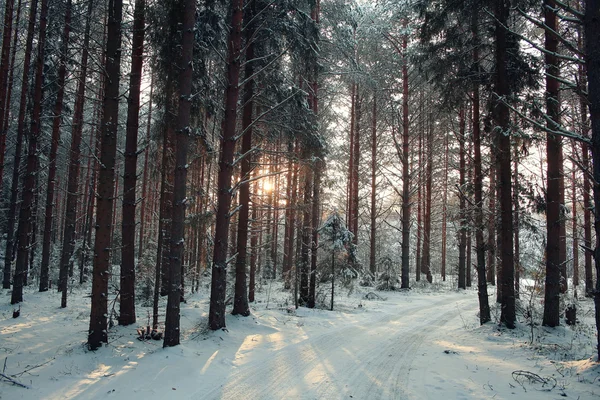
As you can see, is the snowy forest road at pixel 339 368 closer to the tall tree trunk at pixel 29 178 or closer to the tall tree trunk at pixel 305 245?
the tall tree trunk at pixel 305 245

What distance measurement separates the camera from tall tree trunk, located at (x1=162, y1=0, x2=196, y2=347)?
7086 mm

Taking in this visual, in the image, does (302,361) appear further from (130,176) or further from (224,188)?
(130,176)

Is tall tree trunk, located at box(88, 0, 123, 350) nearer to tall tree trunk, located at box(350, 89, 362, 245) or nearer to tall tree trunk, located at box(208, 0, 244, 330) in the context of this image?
tall tree trunk, located at box(208, 0, 244, 330)

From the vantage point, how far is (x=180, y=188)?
7148mm

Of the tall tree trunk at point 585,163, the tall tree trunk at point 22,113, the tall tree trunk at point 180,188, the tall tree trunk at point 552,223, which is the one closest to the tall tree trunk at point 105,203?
the tall tree trunk at point 180,188

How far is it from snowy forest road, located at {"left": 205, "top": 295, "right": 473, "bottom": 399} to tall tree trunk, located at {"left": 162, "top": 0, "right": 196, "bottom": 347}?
1.90 meters

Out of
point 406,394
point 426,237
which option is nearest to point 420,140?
point 426,237

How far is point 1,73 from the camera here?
8.33 metres

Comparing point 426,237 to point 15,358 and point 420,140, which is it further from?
point 15,358

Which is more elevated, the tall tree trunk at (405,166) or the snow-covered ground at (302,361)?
the tall tree trunk at (405,166)

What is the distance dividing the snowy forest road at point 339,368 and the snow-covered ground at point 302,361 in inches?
0.8

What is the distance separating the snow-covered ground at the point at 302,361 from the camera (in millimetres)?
5215

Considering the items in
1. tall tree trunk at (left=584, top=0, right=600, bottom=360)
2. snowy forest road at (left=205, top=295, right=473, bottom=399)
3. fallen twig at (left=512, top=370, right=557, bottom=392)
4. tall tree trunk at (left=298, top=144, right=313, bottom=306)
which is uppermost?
tall tree trunk at (left=584, top=0, right=600, bottom=360)

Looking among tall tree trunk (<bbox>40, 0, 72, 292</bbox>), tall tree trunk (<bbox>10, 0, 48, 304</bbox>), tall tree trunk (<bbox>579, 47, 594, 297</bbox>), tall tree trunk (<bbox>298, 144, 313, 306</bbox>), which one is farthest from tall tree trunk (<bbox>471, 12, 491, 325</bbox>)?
tall tree trunk (<bbox>10, 0, 48, 304</bbox>)
